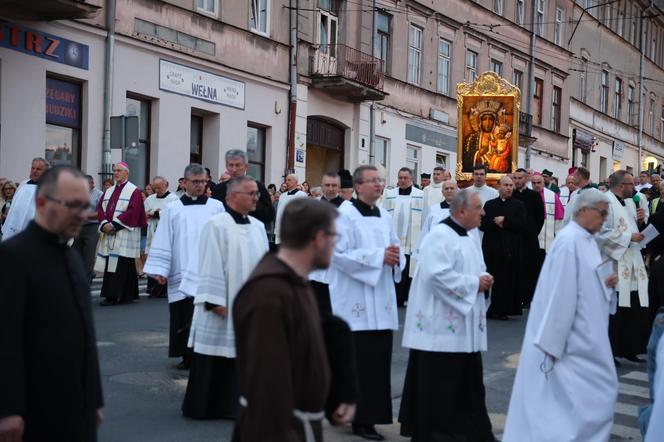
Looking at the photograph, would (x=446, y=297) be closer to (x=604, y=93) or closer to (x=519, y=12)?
(x=519, y=12)

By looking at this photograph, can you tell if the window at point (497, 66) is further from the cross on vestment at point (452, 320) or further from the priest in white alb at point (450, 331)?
the cross on vestment at point (452, 320)

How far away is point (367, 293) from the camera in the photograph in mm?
6852

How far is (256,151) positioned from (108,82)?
579cm

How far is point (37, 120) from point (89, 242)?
5.51m

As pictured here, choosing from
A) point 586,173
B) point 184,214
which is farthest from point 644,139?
point 184,214

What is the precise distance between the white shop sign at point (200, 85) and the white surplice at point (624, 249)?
38.9 feet

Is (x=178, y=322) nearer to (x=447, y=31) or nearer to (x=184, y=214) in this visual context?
(x=184, y=214)

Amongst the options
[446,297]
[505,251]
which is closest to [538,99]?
[505,251]

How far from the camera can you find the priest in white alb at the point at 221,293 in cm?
671

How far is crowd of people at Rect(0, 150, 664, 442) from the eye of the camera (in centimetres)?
348

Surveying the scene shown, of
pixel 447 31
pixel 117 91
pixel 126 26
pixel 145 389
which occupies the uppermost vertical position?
pixel 447 31

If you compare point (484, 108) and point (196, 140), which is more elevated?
point (484, 108)

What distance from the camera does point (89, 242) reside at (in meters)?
12.4

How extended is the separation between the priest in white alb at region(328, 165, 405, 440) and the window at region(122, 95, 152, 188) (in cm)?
1315
